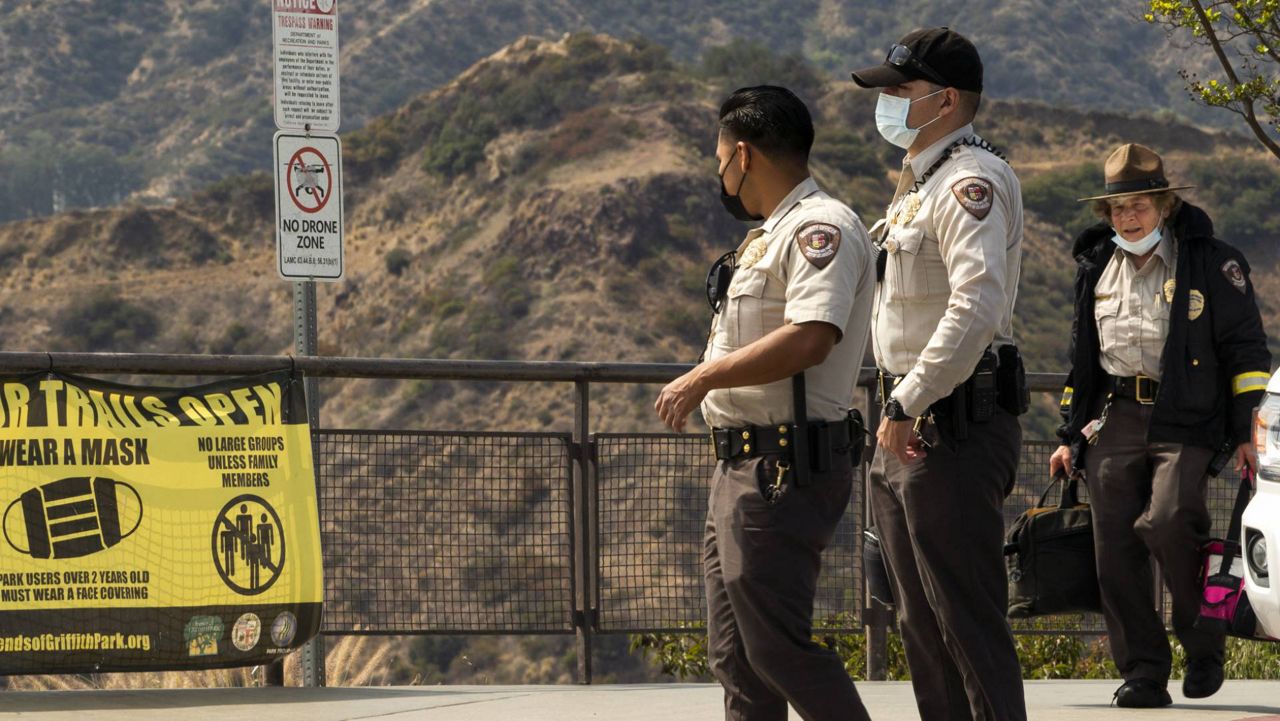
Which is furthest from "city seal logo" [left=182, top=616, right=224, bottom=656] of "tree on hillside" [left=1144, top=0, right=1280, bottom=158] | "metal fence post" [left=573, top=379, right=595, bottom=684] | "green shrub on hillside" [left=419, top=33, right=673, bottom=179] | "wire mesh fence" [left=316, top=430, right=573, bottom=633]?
"green shrub on hillside" [left=419, top=33, right=673, bottom=179]

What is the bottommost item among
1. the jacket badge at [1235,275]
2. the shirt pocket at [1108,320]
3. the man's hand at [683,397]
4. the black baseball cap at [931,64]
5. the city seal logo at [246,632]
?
the city seal logo at [246,632]

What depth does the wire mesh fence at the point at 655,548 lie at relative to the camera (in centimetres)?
798

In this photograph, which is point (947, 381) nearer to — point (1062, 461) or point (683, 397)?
point (683, 397)

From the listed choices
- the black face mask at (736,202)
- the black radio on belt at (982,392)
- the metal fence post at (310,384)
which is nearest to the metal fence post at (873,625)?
the metal fence post at (310,384)

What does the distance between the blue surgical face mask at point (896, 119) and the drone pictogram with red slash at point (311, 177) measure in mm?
3102

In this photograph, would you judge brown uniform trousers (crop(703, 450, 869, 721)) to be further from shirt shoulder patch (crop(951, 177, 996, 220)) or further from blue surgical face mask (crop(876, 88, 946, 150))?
blue surgical face mask (crop(876, 88, 946, 150))

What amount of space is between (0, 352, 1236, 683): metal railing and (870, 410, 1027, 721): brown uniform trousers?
2549 mm

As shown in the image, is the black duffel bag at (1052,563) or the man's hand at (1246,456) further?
the black duffel bag at (1052,563)

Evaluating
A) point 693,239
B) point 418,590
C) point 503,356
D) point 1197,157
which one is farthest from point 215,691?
point 1197,157

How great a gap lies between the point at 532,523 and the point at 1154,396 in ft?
10.7

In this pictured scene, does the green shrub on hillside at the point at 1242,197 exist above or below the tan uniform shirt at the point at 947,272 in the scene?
above

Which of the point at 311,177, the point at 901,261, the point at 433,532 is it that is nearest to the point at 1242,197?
the point at 433,532

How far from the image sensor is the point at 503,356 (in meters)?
65.1

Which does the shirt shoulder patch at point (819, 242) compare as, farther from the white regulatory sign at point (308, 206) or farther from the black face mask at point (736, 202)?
the white regulatory sign at point (308, 206)
